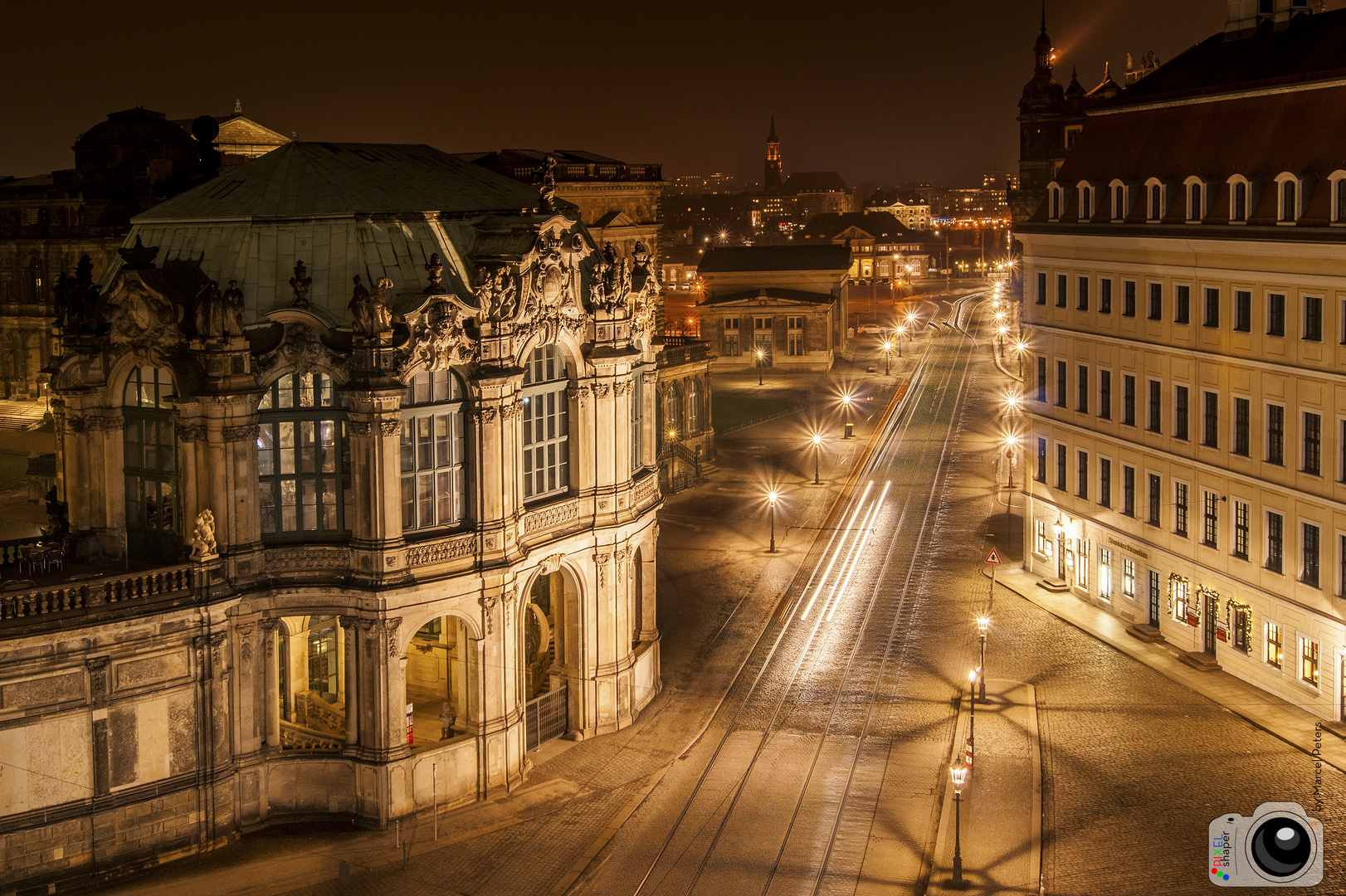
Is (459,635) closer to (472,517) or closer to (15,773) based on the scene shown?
(472,517)

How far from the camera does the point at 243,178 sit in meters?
50.7

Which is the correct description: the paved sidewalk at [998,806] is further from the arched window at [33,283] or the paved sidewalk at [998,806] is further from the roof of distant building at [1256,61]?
the arched window at [33,283]

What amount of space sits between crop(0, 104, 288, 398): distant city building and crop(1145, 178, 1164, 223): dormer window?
212 feet

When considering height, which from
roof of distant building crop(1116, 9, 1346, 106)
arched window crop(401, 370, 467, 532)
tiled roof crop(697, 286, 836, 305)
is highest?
roof of distant building crop(1116, 9, 1346, 106)

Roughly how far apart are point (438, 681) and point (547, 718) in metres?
5.48

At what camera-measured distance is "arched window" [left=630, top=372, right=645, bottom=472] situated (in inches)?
2235

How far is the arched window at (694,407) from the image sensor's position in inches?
4035

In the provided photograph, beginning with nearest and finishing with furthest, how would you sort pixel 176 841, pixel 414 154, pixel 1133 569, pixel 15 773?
pixel 15 773, pixel 176 841, pixel 414 154, pixel 1133 569

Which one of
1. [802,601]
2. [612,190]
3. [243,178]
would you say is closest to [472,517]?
[243,178]

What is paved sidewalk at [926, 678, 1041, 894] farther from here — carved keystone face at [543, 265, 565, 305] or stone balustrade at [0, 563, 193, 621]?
stone balustrade at [0, 563, 193, 621]

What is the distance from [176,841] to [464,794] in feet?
29.7

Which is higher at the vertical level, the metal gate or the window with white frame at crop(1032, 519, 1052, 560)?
the window with white frame at crop(1032, 519, 1052, 560)

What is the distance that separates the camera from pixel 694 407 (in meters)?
104

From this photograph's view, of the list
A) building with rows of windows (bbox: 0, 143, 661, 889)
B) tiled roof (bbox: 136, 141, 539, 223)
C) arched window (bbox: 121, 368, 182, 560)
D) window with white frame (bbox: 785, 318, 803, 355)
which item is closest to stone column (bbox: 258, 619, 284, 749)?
building with rows of windows (bbox: 0, 143, 661, 889)
